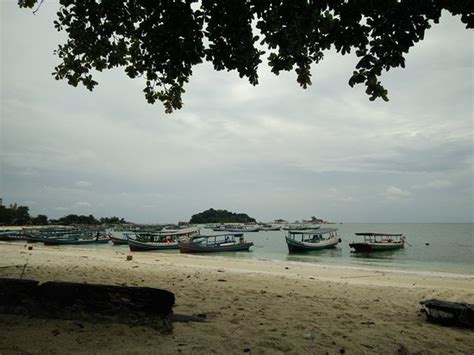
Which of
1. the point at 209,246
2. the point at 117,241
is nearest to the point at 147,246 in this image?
the point at 209,246

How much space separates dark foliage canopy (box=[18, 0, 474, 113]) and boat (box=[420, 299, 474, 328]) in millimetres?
4307

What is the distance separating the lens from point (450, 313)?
6.03m

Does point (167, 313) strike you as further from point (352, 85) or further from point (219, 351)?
point (352, 85)

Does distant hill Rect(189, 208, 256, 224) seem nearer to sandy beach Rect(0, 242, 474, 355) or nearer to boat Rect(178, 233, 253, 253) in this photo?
boat Rect(178, 233, 253, 253)

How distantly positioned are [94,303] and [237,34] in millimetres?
5434

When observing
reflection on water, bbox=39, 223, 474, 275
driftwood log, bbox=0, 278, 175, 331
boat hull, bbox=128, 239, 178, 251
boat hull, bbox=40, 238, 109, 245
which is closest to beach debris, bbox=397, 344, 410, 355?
driftwood log, bbox=0, 278, 175, 331

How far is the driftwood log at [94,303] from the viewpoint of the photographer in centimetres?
440

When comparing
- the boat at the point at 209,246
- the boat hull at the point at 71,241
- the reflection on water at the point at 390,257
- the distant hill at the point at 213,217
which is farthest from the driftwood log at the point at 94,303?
the distant hill at the point at 213,217

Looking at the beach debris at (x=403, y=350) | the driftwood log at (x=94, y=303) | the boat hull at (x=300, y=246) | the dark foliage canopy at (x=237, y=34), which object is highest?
the dark foliage canopy at (x=237, y=34)

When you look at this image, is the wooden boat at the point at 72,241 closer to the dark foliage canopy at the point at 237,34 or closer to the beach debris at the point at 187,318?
the dark foliage canopy at the point at 237,34

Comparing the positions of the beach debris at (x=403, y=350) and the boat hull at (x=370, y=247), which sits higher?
the beach debris at (x=403, y=350)

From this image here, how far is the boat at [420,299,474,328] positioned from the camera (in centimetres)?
584

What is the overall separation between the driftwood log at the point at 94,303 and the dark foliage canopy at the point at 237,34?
4737mm

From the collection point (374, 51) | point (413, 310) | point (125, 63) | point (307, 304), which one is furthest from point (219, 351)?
point (125, 63)
